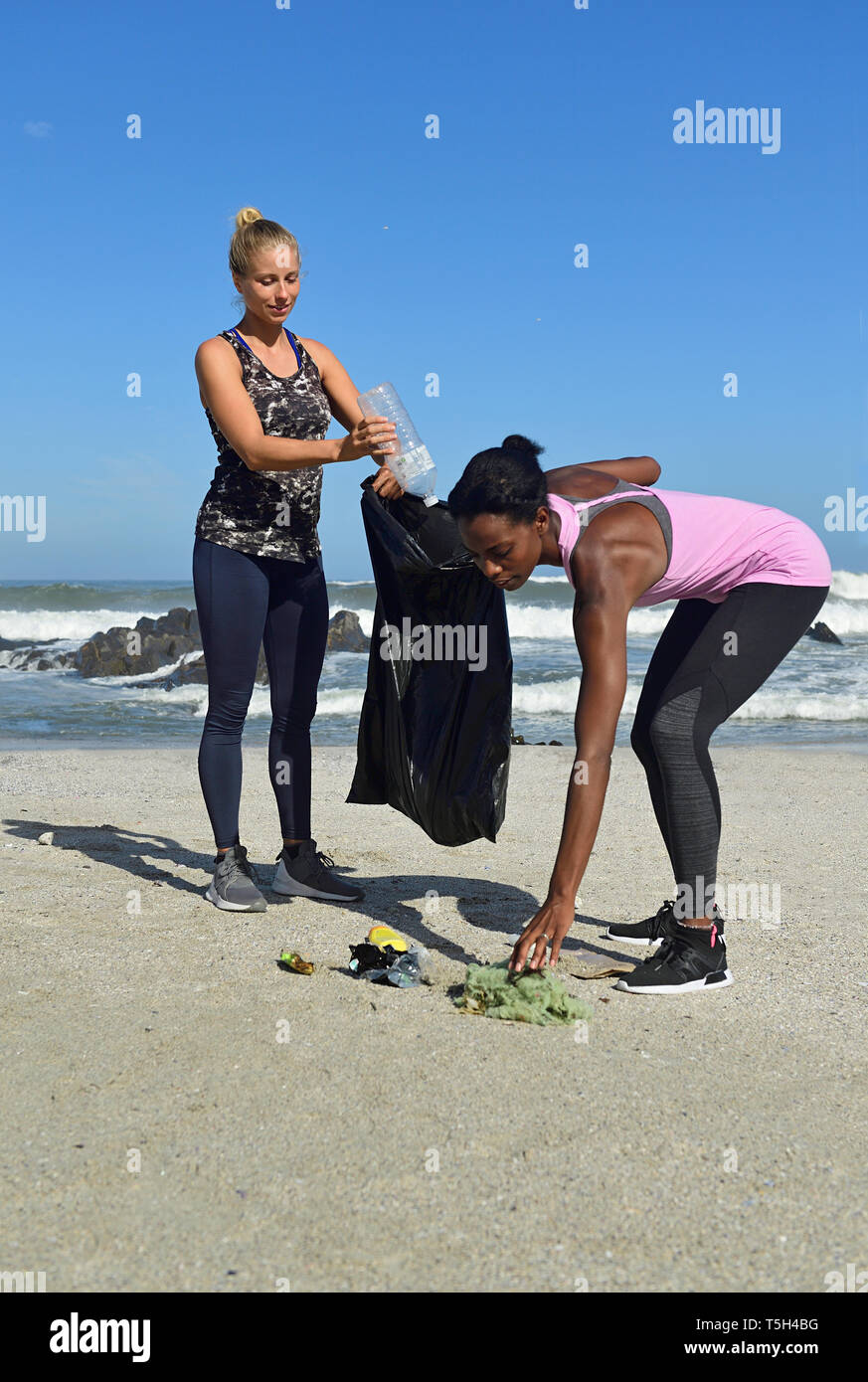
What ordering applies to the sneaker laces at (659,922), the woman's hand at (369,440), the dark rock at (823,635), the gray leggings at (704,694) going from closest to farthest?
the gray leggings at (704,694) → the woman's hand at (369,440) → the sneaker laces at (659,922) → the dark rock at (823,635)

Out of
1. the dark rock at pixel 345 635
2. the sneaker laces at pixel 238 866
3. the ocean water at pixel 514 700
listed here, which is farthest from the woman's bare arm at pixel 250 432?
the dark rock at pixel 345 635

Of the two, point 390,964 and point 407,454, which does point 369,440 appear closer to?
point 407,454

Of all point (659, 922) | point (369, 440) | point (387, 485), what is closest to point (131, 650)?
point (387, 485)

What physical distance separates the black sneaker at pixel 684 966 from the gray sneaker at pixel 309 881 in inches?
49.2

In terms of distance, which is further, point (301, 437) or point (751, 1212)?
point (301, 437)

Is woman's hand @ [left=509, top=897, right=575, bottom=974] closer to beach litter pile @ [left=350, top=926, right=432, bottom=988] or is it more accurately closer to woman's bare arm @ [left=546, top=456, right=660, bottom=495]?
beach litter pile @ [left=350, top=926, right=432, bottom=988]

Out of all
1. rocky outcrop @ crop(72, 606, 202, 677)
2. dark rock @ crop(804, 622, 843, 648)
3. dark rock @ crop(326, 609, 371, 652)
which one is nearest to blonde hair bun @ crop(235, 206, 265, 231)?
rocky outcrop @ crop(72, 606, 202, 677)

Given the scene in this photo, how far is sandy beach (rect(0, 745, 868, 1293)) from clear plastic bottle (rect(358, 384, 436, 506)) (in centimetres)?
154

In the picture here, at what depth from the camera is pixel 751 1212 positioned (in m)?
2.03

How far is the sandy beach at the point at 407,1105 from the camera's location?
189cm

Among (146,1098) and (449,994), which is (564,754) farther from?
(146,1098)

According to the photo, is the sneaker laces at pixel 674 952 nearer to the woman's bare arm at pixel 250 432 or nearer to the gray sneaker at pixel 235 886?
the gray sneaker at pixel 235 886
